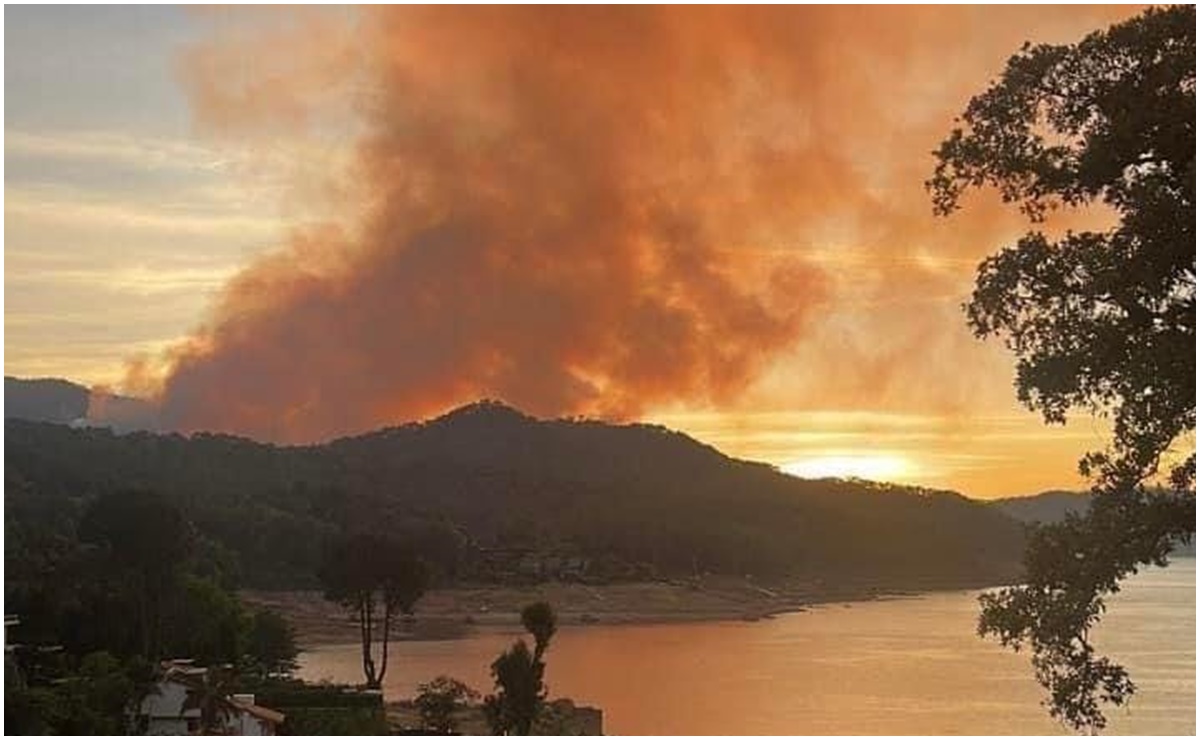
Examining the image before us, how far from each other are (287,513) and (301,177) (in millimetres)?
2922

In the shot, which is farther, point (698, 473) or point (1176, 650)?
point (1176, 650)

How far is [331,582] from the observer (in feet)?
31.4

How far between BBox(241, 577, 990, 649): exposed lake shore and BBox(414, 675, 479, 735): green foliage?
0.68 meters

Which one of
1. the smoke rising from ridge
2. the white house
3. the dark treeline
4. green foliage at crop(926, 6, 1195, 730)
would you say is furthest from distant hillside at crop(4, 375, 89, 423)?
green foliage at crop(926, 6, 1195, 730)

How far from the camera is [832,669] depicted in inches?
496

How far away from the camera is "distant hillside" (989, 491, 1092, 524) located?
4398mm

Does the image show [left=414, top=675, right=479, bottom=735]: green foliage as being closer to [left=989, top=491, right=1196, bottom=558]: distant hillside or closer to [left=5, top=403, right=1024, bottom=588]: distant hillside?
[left=5, top=403, right=1024, bottom=588]: distant hillside

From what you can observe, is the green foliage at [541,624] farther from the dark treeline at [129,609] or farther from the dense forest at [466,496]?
the dark treeline at [129,609]

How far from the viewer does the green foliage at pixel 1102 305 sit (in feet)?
13.3

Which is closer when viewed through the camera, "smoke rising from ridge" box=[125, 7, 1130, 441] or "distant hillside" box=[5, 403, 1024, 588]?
"smoke rising from ridge" box=[125, 7, 1130, 441]

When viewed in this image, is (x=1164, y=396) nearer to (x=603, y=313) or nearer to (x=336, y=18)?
(x=603, y=313)

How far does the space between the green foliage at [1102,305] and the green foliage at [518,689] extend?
3967mm

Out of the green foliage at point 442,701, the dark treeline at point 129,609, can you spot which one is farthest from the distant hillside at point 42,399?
the green foliage at point 442,701

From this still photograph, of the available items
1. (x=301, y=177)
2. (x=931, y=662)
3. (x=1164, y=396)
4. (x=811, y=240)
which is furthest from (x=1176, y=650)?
(x=1164, y=396)
